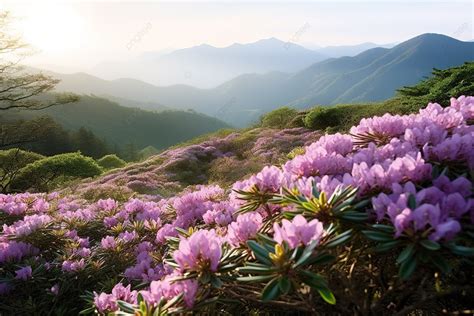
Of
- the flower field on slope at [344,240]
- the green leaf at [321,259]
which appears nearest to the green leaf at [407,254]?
the flower field on slope at [344,240]

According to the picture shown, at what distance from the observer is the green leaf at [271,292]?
141 cm

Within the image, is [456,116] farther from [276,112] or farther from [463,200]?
[276,112]

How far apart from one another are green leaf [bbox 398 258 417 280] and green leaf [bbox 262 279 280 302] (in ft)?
1.44

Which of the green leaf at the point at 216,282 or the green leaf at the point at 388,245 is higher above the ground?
the green leaf at the point at 388,245

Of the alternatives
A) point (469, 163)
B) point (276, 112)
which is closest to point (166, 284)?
point (469, 163)

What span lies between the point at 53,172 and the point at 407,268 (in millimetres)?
20974

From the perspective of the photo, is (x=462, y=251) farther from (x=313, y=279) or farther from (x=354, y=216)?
(x=313, y=279)

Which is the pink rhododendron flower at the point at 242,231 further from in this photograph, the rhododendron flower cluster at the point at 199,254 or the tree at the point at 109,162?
the tree at the point at 109,162

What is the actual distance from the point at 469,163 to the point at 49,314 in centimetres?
315

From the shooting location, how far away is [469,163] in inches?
77.7

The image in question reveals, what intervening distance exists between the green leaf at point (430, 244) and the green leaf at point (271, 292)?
0.54 metres

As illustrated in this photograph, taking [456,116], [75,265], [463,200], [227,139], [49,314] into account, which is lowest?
[227,139]

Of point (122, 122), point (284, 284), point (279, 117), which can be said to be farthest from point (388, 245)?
point (122, 122)

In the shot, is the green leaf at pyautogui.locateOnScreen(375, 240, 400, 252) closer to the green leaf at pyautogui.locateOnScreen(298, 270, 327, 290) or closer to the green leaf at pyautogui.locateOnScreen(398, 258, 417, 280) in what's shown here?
the green leaf at pyautogui.locateOnScreen(398, 258, 417, 280)
